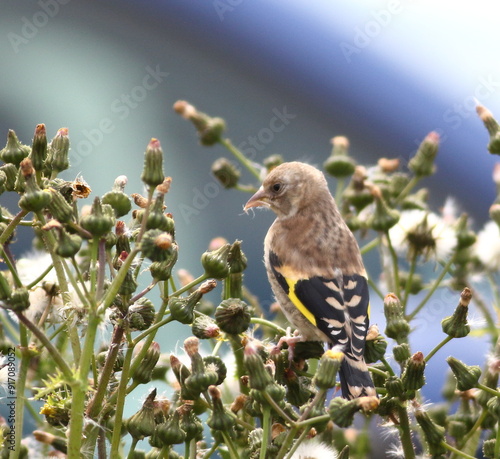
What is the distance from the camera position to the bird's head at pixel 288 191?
267 cm

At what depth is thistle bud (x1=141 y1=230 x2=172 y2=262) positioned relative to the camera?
46.6 inches

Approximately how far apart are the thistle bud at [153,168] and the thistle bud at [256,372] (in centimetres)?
31

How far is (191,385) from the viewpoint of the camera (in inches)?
51.5

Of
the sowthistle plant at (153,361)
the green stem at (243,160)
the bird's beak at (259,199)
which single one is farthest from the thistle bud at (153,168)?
the bird's beak at (259,199)

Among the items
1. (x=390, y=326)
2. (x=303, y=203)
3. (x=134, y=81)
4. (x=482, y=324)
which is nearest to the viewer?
(x=390, y=326)

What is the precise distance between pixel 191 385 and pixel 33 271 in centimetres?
51

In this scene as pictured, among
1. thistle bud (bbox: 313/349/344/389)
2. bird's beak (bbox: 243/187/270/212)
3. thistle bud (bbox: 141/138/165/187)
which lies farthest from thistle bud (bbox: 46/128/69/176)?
bird's beak (bbox: 243/187/270/212)

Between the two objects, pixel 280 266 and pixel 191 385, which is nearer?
pixel 191 385

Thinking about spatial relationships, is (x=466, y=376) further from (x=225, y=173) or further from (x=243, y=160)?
(x=225, y=173)

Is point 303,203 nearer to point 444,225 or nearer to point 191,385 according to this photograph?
point 444,225

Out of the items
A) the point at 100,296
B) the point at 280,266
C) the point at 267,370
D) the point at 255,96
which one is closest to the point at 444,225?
the point at 280,266

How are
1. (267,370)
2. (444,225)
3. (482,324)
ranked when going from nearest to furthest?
(267,370) < (482,324) < (444,225)

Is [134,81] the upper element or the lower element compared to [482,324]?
upper

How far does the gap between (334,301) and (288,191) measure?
0.67 m
